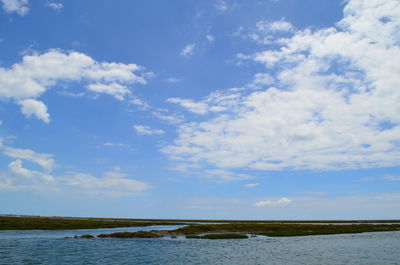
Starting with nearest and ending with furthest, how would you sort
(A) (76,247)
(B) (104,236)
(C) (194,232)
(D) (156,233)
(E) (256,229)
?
(A) (76,247) → (B) (104,236) → (D) (156,233) → (C) (194,232) → (E) (256,229)

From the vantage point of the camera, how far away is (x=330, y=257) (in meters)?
43.8

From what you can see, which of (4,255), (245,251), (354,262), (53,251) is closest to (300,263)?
(354,262)

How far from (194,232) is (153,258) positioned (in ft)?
142

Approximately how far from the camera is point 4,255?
142 ft

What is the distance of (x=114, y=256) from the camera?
4434cm

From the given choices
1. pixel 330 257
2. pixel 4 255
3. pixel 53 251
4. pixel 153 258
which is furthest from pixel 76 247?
pixel 330 257

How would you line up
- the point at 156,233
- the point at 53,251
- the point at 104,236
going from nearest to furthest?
the point at 53,251 → the point at 104,236 → the point at 156,233

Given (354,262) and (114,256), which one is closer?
(354,262)

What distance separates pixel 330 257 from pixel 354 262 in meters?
4.37

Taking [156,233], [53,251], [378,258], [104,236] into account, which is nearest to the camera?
[378,258]

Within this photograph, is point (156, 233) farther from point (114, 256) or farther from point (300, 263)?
point (300, 263)

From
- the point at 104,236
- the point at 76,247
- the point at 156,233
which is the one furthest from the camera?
the point at 156,233

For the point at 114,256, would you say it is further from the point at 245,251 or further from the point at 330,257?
the point at 330,257

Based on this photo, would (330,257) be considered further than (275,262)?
Yes
